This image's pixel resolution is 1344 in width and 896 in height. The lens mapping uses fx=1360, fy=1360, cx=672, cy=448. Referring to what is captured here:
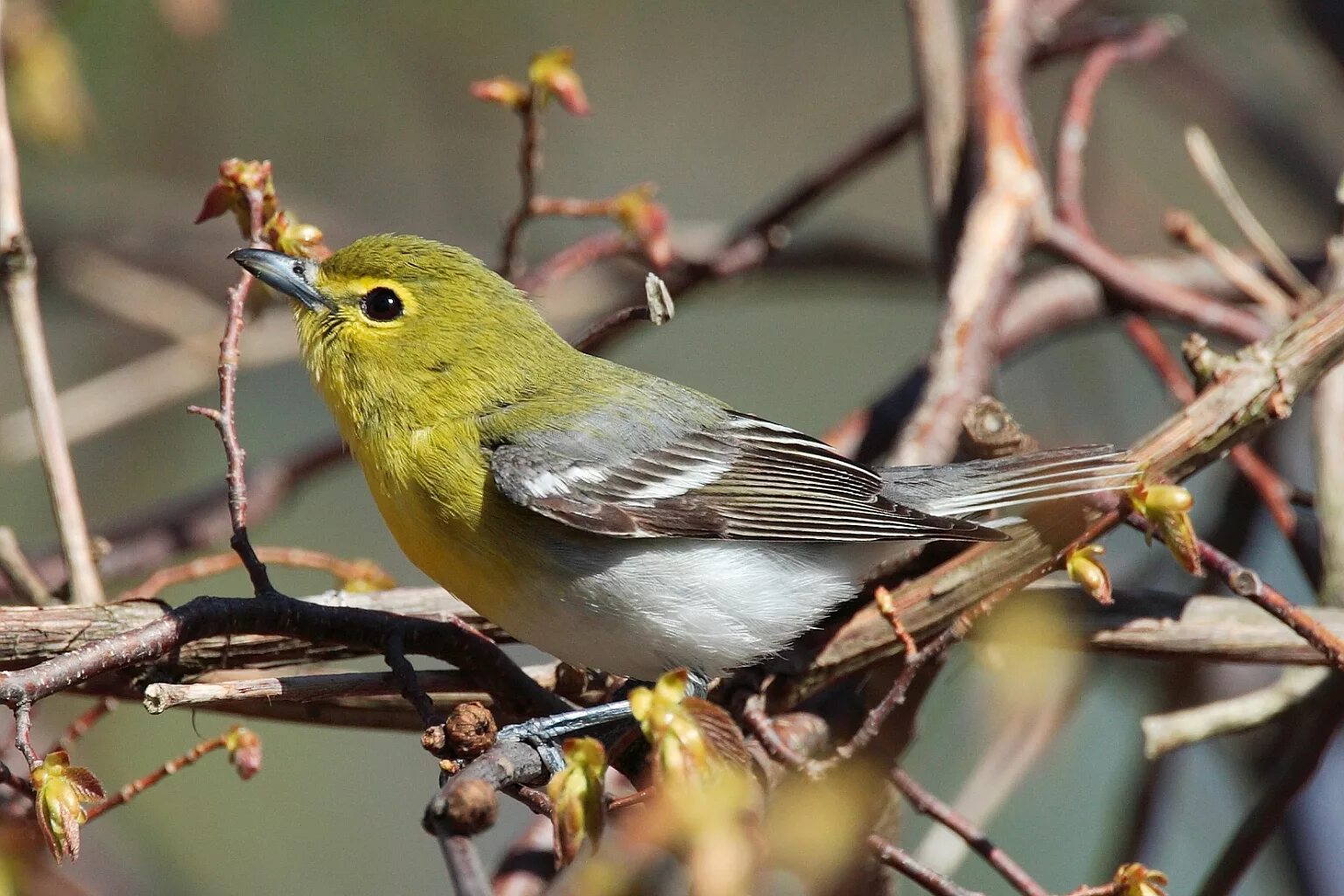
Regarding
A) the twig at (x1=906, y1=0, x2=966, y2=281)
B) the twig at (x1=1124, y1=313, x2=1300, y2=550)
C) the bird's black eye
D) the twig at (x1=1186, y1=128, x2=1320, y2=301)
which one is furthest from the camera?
the twig at (x1=906, y1=0, x2=966, y2=281)

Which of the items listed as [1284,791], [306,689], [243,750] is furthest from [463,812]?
[1284,791]

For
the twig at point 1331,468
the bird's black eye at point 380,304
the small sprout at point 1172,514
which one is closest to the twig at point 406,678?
the bird's black eye at point 380,304

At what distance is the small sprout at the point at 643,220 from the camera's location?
3.14 m

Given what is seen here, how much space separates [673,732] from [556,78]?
1718 mm

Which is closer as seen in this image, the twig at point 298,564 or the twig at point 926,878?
the twig at point 926,878

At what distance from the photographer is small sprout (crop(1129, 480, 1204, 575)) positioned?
2004mm

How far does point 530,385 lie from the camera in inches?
116

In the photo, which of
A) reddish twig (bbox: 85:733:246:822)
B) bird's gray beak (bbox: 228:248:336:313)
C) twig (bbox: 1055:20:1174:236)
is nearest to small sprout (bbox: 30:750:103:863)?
reddish twig (bbox: 85:733:246:822)

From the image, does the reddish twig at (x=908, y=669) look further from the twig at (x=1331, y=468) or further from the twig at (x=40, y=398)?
the twig at (x=40, y=398)

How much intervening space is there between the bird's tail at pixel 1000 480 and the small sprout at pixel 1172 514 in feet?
1.00

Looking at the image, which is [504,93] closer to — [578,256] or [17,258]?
[578,256]

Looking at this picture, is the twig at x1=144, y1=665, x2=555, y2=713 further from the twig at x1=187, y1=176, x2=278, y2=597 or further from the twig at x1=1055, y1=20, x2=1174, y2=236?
the twig at x1=1055, y1=20, x2=1174, y2=236

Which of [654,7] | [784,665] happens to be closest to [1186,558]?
[784,665]

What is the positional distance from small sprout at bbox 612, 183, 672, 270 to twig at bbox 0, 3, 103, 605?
124cm
